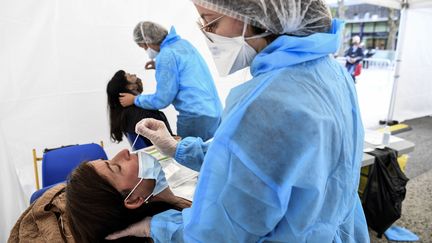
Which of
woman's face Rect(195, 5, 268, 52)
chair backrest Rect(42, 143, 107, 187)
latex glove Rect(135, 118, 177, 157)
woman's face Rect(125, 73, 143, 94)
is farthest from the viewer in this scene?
woman's face Rect(125, 73, 143, 94)

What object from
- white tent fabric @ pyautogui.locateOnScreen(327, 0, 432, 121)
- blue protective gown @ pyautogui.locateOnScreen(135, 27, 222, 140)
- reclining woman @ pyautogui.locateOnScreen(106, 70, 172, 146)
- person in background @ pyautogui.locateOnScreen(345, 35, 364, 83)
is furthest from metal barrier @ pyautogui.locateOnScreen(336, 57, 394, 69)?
reclining woman @ pyautogui.locateOnScreen(106, 70, 172, 146)

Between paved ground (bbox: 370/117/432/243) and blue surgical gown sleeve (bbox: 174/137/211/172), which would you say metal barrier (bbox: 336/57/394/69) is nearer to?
paved ground (bbox: 370/117/432/243)

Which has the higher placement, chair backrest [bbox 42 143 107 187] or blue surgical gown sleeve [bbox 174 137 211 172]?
blue surgical gown sleeve [bbox 174 137 211 172]

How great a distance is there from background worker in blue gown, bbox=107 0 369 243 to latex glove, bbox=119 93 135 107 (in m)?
1.43

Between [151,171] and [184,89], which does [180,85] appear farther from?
[151,171]

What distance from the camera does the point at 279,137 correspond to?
0.58 metres

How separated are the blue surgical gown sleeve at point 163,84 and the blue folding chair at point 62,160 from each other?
0.46 m

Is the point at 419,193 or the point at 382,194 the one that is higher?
the point at 382,194

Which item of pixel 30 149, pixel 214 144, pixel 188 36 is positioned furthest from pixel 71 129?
pixel 214 144

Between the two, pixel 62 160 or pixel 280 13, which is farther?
pixel 62 160

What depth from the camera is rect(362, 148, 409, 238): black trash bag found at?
1.91 m

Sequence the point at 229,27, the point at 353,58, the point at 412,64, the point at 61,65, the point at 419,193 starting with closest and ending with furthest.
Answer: the point at 229,27 → the point at 61,65 → the point at 419,193 → the point at 412,64 → the point at 353,58

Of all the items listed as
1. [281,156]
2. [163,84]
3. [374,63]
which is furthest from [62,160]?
[374,63]

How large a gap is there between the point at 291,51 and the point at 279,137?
0.20 metres
